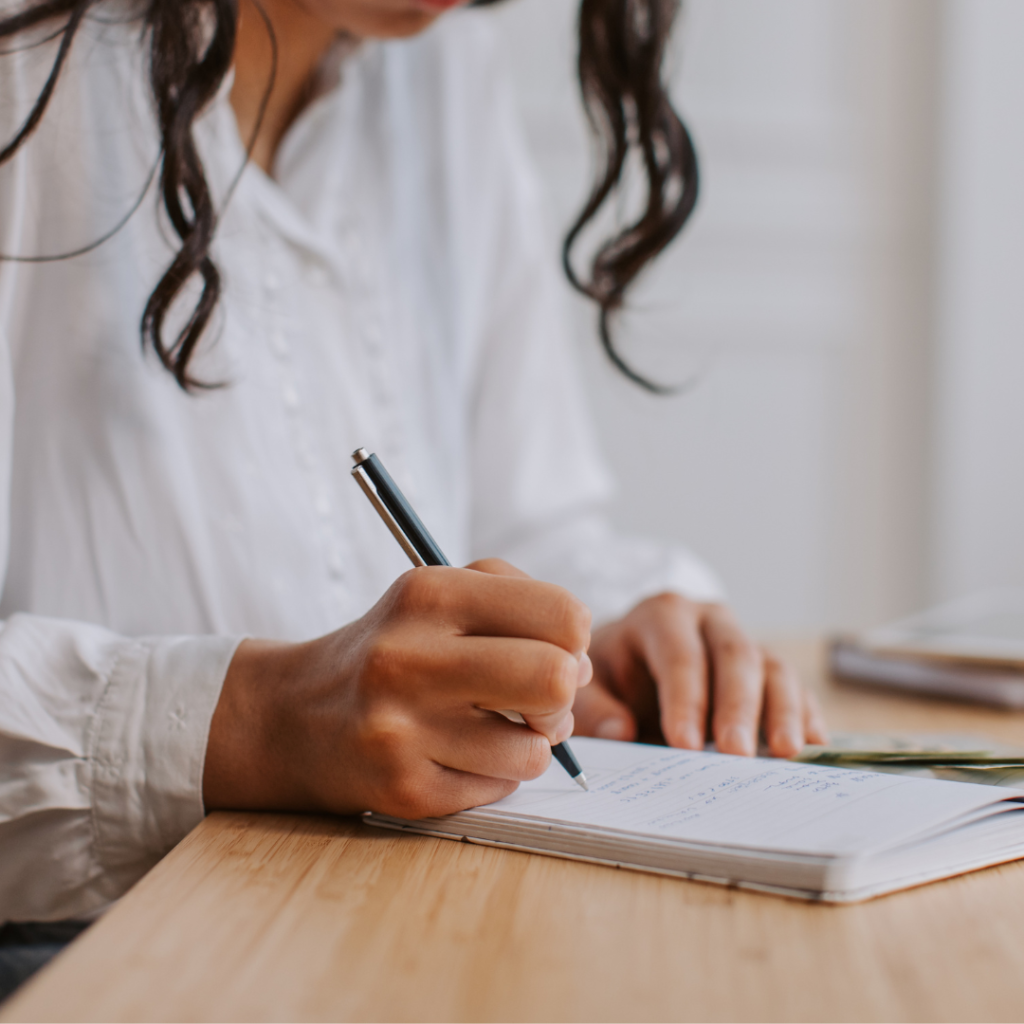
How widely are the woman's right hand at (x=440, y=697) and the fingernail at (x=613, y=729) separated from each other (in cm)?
14

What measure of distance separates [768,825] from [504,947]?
0.12 metres

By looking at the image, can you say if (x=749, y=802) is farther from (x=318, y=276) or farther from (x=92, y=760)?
(x=318, y=276)

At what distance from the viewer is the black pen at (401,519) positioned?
0.43 meters

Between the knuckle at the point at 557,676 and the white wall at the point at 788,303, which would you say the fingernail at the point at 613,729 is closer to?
the knuckle at the point at 557,676

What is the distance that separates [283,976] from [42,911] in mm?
244

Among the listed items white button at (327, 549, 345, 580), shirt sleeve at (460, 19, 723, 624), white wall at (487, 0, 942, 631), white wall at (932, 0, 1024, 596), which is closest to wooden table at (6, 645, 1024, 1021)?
white button at (327, 549, 345, 580)

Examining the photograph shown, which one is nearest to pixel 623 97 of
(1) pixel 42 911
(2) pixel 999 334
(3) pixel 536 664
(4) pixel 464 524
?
(4) pixel 464 524

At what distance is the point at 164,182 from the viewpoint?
0.55 metres

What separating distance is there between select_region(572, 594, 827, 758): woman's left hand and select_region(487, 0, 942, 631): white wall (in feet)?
3.83

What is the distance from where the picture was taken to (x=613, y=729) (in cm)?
55

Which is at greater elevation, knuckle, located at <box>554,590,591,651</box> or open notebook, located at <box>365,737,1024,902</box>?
knuckle, located at <box>554,590,591,651</box>

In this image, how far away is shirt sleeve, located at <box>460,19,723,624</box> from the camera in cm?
100

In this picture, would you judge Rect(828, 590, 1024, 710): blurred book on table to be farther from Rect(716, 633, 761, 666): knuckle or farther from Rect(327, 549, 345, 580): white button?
Rect(327, 549, 345, 580): white button

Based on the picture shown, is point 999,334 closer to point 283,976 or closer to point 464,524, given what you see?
point 464,524
